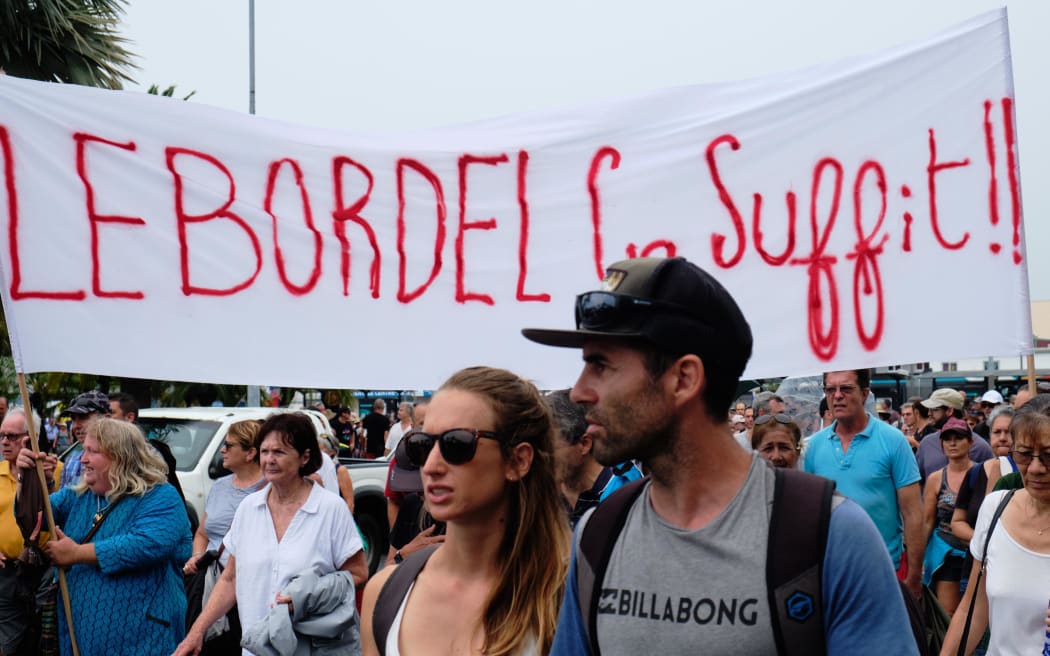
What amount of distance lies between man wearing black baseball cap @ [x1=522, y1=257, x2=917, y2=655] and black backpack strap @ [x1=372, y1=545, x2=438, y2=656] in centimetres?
73

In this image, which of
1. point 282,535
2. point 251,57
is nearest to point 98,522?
point 282,535

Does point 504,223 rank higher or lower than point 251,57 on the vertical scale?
lower

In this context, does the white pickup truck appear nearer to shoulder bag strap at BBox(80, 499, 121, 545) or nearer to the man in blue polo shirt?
shoulder bag strap at BBox(80, 499, 121, 545)

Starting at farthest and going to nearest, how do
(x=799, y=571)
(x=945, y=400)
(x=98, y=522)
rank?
(x=945, y=400), (x=98, y=522), (x=799, y=571)

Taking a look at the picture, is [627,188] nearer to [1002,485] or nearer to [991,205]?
[991,205]

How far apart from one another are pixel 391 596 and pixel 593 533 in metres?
0.86

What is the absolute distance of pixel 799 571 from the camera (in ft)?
5.75

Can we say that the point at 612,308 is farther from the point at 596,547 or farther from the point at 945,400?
the point at 945,400

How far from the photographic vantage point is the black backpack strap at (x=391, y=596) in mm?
2672

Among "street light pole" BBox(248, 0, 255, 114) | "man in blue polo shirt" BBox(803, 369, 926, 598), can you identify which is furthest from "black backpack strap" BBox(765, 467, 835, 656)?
"street light pole" BBox(248, 0, 255, 114)

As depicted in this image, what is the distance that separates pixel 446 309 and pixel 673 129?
4.32 ft

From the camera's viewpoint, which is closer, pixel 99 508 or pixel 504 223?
pixel 504 223

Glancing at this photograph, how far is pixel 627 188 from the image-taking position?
516cm

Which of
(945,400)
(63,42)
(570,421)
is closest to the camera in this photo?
(570,421)
